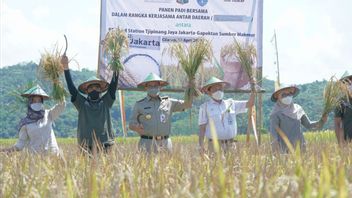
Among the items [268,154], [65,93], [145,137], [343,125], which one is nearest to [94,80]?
[65,93]

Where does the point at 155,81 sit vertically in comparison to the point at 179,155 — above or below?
above

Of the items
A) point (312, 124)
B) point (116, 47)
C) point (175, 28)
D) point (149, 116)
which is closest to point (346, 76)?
point (312, 124)

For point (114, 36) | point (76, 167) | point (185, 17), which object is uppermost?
→ point (185, 17)

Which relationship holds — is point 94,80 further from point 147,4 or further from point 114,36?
point 147,4

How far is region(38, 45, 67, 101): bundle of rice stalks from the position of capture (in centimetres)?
751

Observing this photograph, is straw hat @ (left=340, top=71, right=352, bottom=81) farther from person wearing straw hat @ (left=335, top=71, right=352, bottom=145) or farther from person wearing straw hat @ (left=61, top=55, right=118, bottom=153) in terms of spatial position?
person wearing straw hat @ (left=61, top=55, right=118, bottom=153)

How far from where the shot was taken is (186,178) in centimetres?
330

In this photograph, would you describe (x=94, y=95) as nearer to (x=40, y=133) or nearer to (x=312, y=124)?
(x=40, y=133)

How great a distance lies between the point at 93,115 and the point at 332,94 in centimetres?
244

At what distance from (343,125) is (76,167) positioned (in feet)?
13.5

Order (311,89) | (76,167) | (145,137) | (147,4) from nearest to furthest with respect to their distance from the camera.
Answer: (76,167) < (145,137) < (147,4) < (311,89)

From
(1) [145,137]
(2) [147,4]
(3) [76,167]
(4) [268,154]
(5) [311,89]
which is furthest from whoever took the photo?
(5) [311,89]

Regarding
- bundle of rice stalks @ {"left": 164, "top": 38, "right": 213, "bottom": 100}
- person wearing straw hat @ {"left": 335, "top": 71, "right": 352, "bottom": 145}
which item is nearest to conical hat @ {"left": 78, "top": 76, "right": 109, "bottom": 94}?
bundle of rice stalks @ {"left": 164, "top": 38, "right": 213, "bottom": 100}

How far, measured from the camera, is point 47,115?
24.6ft
